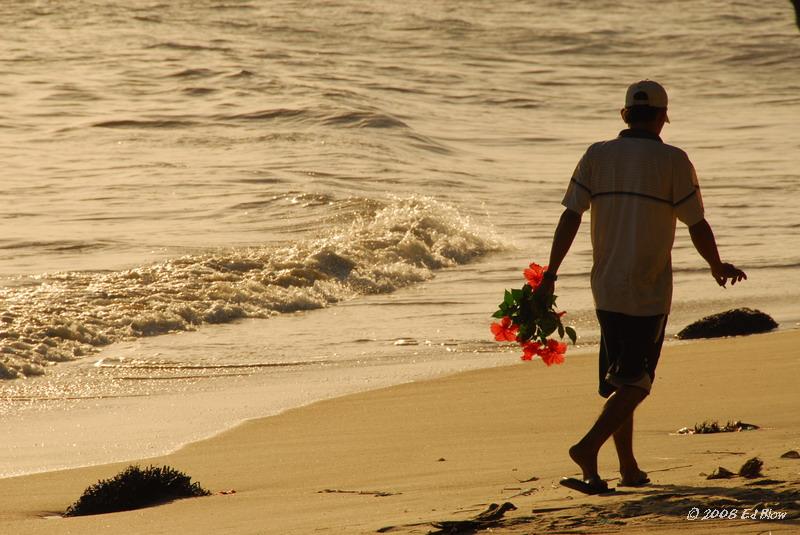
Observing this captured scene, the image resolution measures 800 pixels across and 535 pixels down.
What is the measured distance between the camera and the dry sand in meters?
4.42

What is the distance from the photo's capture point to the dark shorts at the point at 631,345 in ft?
15.4

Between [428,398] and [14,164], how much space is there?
15334 millimetres

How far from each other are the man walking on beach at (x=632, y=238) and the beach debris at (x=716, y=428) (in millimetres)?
1442

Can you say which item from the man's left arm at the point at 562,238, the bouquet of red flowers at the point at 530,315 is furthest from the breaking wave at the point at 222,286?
the man's left arm at the point at 562,238

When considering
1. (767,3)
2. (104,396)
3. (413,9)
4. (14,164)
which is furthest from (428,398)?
(767,3)

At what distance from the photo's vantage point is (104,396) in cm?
866

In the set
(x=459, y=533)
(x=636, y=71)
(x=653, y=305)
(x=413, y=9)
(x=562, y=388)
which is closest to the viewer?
(x=459, y=533)

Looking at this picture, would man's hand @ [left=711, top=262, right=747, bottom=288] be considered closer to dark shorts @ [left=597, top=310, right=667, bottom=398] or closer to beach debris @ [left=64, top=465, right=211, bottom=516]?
dark shorts @ [left=597, top=310, right=667, bottom=398]

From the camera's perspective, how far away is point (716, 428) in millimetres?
6094

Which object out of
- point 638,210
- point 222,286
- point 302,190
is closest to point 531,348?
point 638,210

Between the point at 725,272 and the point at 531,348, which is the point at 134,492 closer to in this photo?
the point at 531,348

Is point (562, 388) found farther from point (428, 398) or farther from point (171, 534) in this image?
point (171, 534)

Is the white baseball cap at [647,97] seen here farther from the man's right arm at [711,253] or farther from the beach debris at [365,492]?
the beach debris at [365,492]

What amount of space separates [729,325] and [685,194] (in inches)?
226
